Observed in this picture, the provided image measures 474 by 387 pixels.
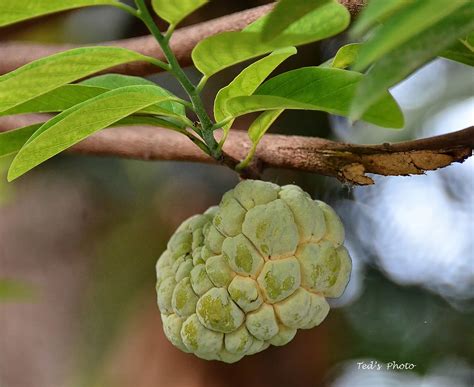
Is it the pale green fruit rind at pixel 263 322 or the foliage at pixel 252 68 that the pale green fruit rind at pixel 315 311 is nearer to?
the pale green fruit rind at pixel 263 322

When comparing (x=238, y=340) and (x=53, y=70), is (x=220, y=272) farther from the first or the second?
(x=53, y=70)

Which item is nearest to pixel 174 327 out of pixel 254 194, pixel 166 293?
pixel 166 293

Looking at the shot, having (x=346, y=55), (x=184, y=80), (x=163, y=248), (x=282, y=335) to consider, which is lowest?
(x=163, y=248)

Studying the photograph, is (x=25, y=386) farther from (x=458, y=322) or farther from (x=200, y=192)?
(x=458, y=322)

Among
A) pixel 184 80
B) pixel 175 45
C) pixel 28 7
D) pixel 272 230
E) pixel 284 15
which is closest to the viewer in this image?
pixel 284 15

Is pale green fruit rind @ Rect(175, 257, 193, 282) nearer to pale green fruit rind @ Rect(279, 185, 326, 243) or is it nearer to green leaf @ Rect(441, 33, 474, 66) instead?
pale green fruit rind @ Rect(279, 185, 326, 243)

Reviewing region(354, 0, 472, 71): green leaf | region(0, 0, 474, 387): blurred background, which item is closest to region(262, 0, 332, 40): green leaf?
region(354, 0, 472, 71): green leaf

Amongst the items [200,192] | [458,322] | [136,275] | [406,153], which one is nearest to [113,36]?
[200,192]
